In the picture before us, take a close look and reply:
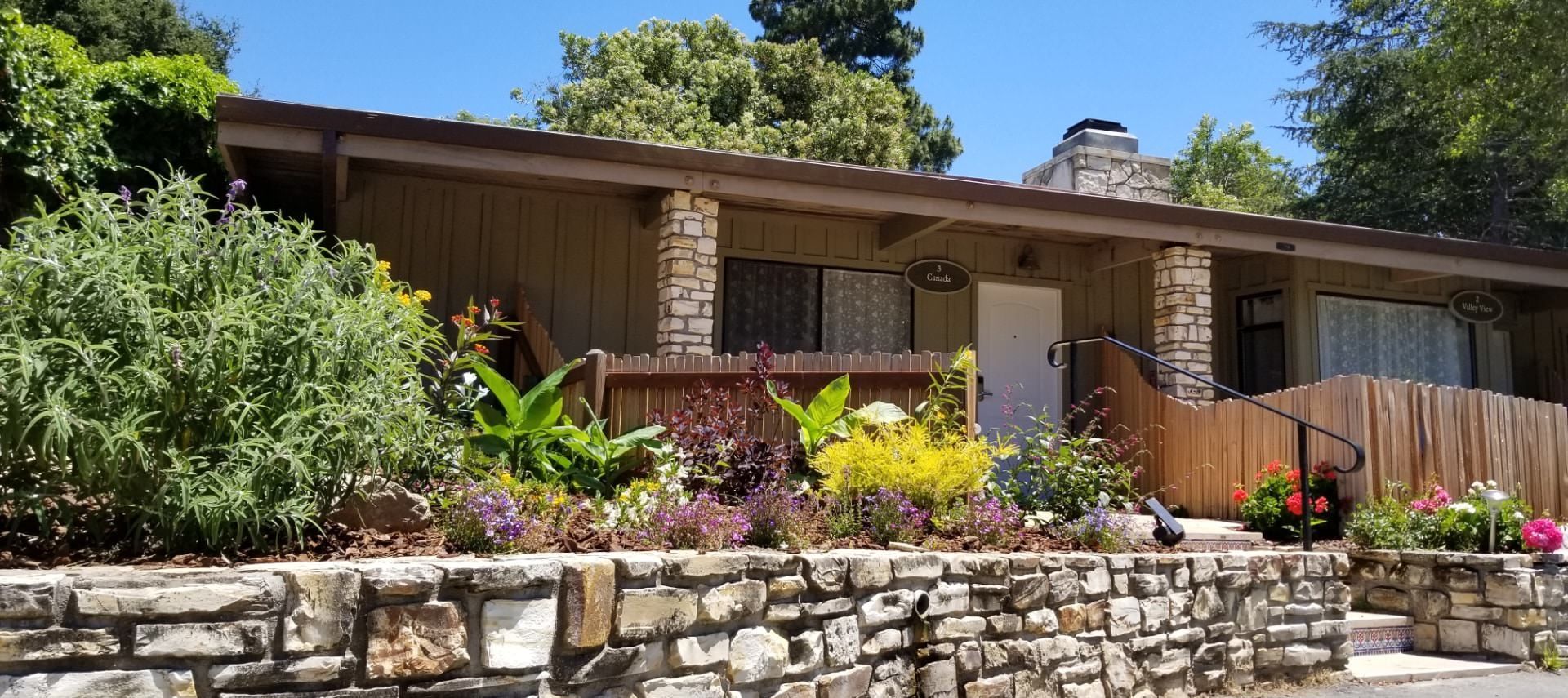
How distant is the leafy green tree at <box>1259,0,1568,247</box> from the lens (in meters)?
15.9

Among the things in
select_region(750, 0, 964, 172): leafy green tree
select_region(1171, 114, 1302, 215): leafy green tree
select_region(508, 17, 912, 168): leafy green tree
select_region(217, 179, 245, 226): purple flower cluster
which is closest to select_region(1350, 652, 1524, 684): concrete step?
select_region(217, 179, 245, 226): purple flower cluster

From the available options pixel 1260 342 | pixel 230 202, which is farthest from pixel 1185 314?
pixel 230 202

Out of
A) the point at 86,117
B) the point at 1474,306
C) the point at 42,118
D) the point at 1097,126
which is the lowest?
the point at 1474,306

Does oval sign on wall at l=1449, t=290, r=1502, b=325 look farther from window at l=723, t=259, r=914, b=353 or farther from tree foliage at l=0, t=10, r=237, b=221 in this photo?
tree foliage at l=0, t=10, r=237, b=221

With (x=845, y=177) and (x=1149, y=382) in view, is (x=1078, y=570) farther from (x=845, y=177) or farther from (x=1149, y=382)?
(x=1149, y=382)

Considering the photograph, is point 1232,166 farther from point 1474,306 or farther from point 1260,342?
point 1260,342

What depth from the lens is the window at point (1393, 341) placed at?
11.4 meters

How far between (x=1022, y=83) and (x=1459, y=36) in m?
9.31

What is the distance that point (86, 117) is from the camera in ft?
33.9

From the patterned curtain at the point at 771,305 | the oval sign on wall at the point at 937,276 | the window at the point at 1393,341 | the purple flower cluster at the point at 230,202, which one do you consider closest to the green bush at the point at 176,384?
the purple flower cluster at the point at 230,202

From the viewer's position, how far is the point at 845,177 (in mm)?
8320

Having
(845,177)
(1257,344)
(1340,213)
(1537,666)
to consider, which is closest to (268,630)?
(845,177)

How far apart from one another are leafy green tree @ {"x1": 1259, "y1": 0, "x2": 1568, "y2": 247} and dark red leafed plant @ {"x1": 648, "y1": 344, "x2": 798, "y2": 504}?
13641 millimetres

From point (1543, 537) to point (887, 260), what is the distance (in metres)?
5.50
